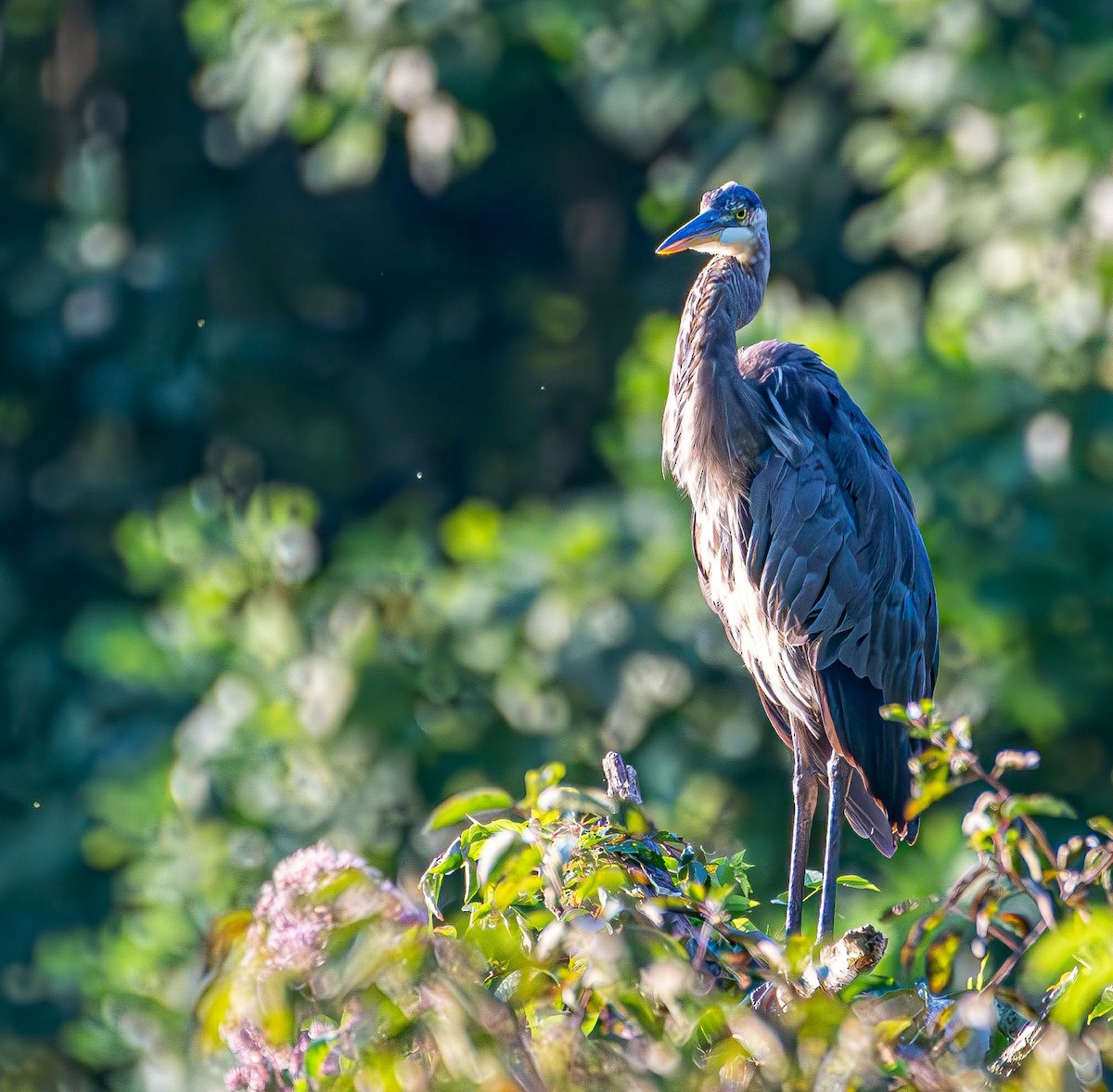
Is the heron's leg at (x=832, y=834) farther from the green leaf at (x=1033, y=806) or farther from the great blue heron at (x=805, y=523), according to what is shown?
the green leaf at (x=1033, y=806)

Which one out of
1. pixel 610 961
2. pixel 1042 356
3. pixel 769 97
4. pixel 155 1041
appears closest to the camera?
pixel 610 961

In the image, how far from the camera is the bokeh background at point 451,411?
13.4ft

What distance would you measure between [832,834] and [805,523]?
0.50 meters

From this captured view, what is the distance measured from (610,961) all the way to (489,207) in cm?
529

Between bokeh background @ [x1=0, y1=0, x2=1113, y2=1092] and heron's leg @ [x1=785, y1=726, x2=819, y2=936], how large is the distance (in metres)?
1.14

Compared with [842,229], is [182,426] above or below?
below

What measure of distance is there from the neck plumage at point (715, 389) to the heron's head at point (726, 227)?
0.08 feet

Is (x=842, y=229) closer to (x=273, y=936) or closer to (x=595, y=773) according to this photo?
(x=595, y=773)

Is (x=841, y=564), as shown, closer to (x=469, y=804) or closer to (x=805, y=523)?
(x=805, y=523)

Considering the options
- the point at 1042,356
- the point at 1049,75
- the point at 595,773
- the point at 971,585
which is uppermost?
the point at 1049,75

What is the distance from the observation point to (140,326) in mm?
5879

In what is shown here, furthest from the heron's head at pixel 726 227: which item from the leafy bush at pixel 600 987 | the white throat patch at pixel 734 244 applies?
the leafy bush at pixel 600 987

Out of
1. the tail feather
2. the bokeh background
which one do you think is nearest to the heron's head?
the tail feather

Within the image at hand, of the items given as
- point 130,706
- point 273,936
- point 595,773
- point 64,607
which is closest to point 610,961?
point 273,936
